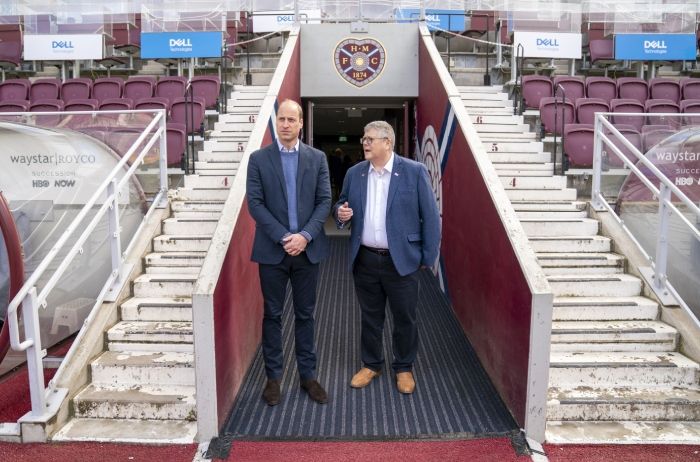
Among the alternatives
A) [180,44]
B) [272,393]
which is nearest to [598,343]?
[272,393]

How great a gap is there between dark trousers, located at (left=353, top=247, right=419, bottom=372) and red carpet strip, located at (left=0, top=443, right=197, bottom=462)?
46.2 inches

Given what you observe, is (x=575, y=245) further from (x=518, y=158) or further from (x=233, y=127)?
(x=233, y=127)

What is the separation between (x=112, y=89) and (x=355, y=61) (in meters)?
3.32

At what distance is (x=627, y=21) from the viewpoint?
9.48 meters

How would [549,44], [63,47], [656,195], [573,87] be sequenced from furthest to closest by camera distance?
[63,47]
[549,44]
[573,87]
[656,195]

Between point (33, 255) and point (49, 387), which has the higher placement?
point (33, 255)

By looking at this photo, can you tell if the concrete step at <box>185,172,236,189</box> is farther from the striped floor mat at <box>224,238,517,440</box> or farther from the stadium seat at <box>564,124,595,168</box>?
the stadium seat at <box>564,124,595,168</box>

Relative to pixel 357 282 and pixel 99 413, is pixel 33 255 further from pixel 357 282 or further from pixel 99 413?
pixel 357 282

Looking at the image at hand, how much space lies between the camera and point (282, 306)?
3127 mm

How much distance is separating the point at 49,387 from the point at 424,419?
1.98m

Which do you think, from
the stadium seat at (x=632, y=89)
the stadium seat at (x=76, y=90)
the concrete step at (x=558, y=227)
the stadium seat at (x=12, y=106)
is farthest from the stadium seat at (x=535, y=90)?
the stadium seat at (x=12, y=106)

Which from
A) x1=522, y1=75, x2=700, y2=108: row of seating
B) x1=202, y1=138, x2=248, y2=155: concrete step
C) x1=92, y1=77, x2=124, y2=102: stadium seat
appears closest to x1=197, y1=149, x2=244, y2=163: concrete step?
x1=202, y1=138, x2=248, y2=155: concrete step

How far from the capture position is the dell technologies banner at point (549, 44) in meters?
8.37

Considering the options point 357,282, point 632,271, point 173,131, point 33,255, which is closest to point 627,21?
point 632,271
